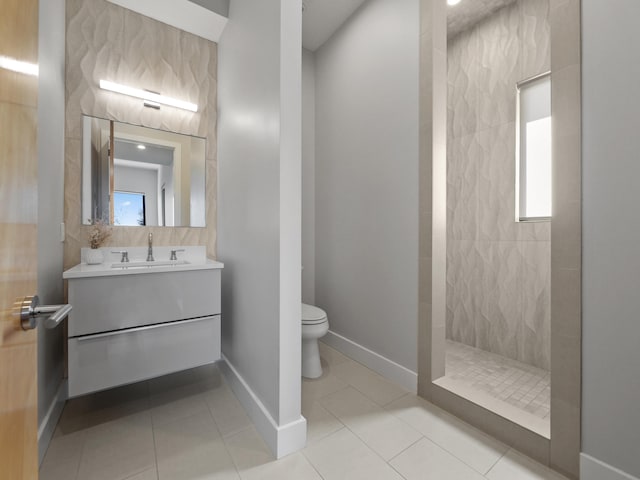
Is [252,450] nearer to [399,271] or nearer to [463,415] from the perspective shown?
[463,415]

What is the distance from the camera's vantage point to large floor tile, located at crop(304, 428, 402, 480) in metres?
1.21

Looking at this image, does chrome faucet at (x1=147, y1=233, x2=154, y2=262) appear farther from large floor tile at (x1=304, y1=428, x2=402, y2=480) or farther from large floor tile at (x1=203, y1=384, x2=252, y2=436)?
large floor tile at (x1=304, y1=428, x2=402, y2=480)

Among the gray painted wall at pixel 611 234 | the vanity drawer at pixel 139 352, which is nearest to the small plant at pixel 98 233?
the vanity drawer at pixel 139 352

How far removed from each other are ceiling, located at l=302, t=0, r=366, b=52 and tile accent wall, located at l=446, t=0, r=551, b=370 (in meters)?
1.15

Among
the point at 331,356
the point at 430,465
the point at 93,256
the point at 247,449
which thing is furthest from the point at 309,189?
the point at 430,465

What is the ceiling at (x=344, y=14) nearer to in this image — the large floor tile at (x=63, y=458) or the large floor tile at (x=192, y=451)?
the large floor tile at (x=192, y=451)

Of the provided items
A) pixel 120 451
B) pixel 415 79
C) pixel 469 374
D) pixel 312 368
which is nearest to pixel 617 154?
pixel 415 79

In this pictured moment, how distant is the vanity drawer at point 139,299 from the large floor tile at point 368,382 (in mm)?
1102

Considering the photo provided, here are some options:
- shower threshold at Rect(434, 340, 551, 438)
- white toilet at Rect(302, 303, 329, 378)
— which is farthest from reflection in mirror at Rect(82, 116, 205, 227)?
shower threshold at Rect(434, 340, 551, 438)

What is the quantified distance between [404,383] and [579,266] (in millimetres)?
1291

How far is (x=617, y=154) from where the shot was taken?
1.09m

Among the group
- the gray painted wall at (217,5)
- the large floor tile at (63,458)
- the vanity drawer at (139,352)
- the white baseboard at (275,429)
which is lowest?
the large floor tile at (63,458)

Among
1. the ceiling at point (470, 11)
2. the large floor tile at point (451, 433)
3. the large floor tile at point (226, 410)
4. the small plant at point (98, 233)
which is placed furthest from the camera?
the ceiling at point (470, 11)

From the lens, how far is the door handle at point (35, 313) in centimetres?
54
